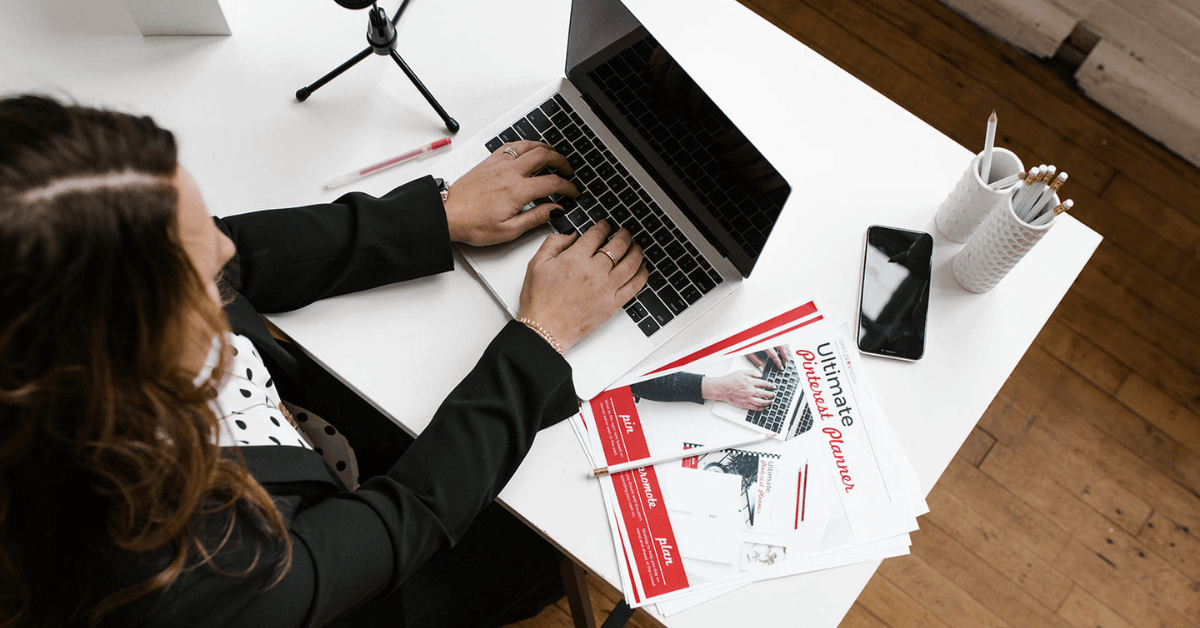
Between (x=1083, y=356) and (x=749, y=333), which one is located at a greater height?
(x=1083, y=356)

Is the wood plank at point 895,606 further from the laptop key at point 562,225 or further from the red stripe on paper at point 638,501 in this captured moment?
the laptop key at point 562,225

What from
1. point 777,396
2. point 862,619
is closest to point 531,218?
point 777,396

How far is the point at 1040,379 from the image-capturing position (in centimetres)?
171

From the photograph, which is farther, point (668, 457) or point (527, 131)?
point (527, 131)

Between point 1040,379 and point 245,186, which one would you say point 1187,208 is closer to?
point 1040,379

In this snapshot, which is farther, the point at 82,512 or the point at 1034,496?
the point at 1034,496

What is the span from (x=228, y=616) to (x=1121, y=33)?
2025 mm

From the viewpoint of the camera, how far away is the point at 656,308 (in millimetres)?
978

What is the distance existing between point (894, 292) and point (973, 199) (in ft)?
0.48

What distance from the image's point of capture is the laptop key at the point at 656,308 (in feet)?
3.19

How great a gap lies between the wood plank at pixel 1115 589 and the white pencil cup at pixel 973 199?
39.3 inches

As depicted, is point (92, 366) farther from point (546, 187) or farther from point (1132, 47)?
point (1132, 47)

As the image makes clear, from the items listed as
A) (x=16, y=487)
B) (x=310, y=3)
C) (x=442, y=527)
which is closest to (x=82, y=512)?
(x=16, y=487)

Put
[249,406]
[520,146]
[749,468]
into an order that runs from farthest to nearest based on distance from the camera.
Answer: [520,146] → [749,468] → [249,406]
